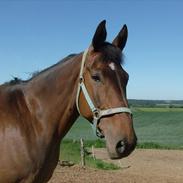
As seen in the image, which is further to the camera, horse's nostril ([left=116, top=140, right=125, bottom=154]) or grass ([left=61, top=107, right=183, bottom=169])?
grass ([left=61, top=107, right=183, bottom=169])

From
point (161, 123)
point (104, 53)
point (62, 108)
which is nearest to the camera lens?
point (104, 53)

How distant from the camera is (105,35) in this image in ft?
12.6

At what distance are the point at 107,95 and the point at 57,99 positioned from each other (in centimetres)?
70

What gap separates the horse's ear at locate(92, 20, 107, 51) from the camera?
146 inches

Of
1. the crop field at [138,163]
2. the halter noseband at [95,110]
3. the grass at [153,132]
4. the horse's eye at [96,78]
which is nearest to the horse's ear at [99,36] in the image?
the halter noseband at [95,110]

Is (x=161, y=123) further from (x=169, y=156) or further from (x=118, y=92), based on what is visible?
(x=118, y=92)

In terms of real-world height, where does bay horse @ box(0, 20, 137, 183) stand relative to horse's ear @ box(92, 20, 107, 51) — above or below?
below

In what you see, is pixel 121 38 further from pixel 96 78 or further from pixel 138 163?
pixel 138 163

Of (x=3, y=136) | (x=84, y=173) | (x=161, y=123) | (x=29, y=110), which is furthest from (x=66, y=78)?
(x=161, y=123)

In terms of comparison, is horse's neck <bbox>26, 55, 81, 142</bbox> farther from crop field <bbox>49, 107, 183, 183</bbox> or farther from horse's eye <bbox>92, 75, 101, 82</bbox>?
crop field <bbox>49, 107, 183, 183</bbox>

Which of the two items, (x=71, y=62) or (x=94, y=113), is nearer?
(x=94, y=113)

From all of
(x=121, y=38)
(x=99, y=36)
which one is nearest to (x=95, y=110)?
(x=99, y=36)

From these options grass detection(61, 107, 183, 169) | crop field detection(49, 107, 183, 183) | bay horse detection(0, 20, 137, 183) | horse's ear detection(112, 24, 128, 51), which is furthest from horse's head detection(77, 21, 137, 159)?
grass detection(61, 107, 183, 169)

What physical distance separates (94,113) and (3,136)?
3.18ft
